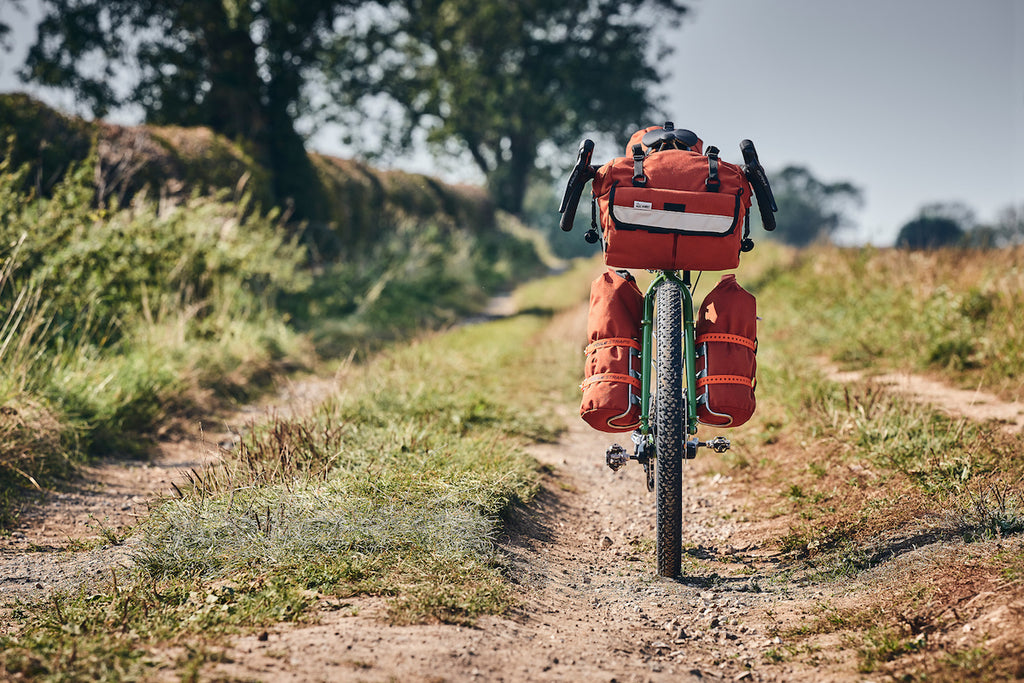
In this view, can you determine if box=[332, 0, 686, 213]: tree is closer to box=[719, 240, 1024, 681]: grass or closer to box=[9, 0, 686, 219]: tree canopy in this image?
box=[9, 0, 686, 219]: tree canopy

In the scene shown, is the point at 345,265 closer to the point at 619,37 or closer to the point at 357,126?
the point at 357,126

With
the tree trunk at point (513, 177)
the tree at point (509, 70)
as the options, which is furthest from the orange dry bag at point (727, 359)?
the tree trunk at point (513, 177)

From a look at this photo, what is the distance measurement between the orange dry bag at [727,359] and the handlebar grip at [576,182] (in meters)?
0.74

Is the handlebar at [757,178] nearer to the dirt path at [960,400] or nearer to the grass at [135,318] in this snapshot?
the dirt path at [960,400]

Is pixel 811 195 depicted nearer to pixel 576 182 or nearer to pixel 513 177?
pixel 513 177

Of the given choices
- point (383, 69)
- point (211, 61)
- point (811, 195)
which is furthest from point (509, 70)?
point (811, 195)

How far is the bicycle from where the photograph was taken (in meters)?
3.04

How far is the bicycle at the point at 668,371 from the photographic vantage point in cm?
304

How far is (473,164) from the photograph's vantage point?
32719 millimetres

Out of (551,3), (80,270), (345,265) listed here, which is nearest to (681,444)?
(80,270)

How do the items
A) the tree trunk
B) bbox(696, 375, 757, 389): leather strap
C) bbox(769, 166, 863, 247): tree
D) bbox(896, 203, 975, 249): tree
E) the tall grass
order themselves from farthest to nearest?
bbox(769, 166, 863, 247): tree < the tree trunk < bbox(896, 203, 975, 249): tree < the tall grass < bbox(696, 375, 757, 389): leather strap

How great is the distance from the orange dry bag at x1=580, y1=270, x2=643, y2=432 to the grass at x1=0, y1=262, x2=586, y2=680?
0.74 metres

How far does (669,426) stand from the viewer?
3.02 meters

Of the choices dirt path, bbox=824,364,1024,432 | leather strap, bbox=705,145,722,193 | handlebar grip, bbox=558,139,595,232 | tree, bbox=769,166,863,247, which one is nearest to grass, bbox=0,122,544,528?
handlebar grip, bbox=558,139,595,232
